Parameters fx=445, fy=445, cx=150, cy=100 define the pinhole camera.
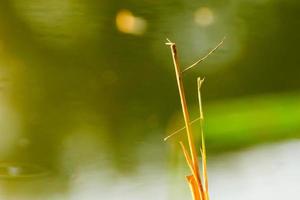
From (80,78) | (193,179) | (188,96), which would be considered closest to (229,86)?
(188,96)

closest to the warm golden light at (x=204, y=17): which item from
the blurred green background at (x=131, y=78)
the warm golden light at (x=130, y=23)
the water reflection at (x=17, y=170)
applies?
the blurred green background at (x=131, y=78)

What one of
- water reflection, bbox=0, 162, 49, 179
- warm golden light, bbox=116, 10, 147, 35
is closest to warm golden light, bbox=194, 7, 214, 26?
warm golden light, bbox=116, 10, 147, 35

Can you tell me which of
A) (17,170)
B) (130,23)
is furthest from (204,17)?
(17,170)

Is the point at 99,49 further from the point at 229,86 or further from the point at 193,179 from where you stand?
the point at 193,179

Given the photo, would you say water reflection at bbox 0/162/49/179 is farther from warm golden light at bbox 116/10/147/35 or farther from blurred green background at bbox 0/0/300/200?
warm golden light at bbox 116/10/147/35

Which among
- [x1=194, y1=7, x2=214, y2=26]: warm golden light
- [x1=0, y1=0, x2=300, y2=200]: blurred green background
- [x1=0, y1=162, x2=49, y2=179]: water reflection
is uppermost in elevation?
[x1=194, y1=7, x2=214, y2=26]: warm golden light

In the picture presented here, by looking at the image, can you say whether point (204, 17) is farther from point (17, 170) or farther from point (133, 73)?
point (17, 170)

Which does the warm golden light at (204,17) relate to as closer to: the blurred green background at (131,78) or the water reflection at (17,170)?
the blurred green background at (131,78)
